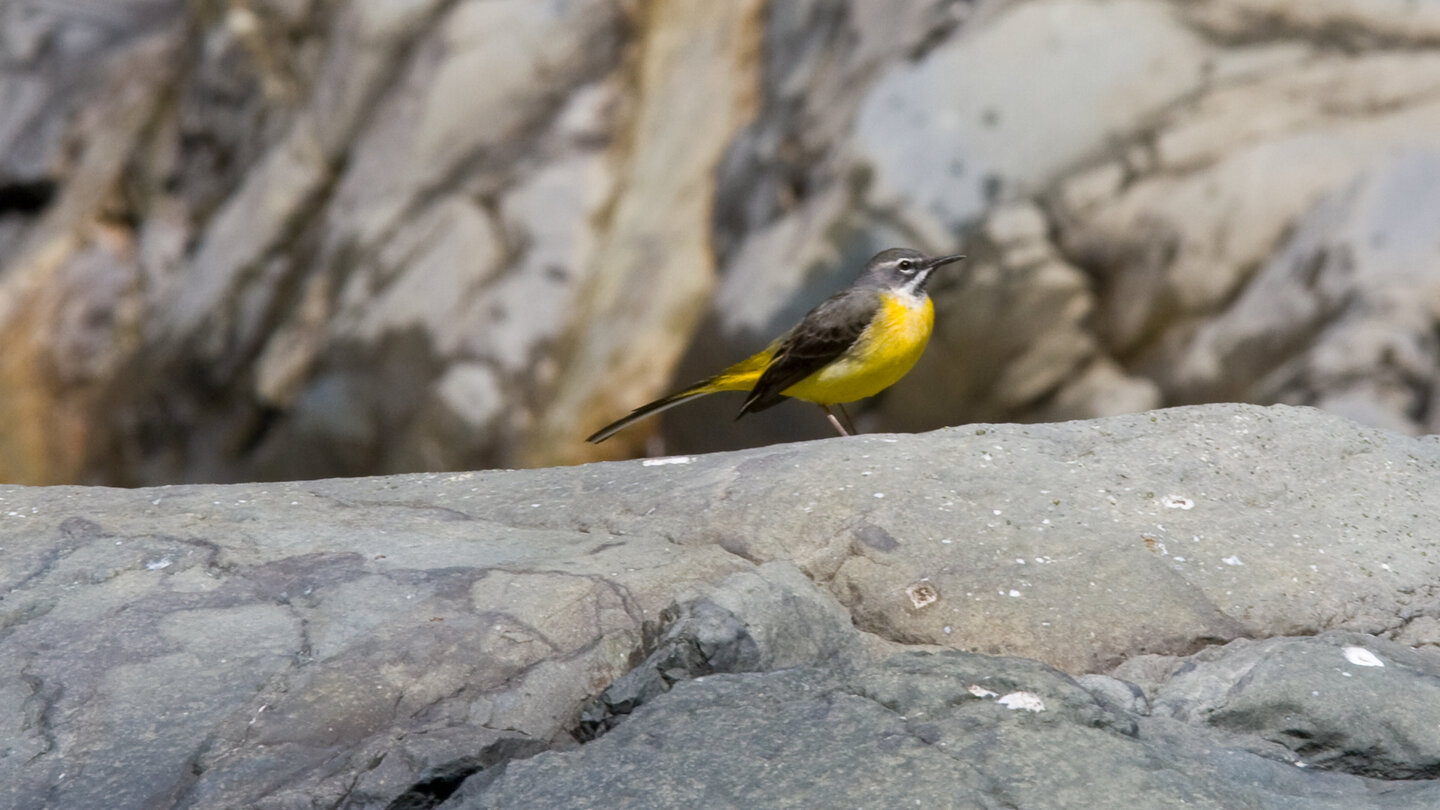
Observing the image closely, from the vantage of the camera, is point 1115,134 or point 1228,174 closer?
point 1228,174

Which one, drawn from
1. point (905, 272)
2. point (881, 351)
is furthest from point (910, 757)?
point (905, 272)

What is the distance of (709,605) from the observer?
4078 millimetres

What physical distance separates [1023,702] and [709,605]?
2.96 feet

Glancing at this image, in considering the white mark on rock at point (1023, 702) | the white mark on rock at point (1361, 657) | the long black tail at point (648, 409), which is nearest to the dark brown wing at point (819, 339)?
the long black tail at point (648, 409)

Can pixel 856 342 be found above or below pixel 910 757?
above

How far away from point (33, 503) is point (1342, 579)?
15.0ft

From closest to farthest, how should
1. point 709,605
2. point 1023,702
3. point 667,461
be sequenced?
point 1023,702 → point 709,605 → point 667,461

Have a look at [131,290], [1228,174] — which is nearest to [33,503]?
[1228,174]

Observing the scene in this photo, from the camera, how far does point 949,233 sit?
10305 millimetres

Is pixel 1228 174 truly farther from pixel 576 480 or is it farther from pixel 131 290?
pixel 131 290

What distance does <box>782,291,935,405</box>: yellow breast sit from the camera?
279 inches

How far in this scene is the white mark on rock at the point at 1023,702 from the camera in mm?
3723

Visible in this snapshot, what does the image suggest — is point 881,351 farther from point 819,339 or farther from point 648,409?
point 648,409

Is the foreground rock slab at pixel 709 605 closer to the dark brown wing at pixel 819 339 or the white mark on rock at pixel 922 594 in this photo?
the white mark on rock at pixel 922 594
